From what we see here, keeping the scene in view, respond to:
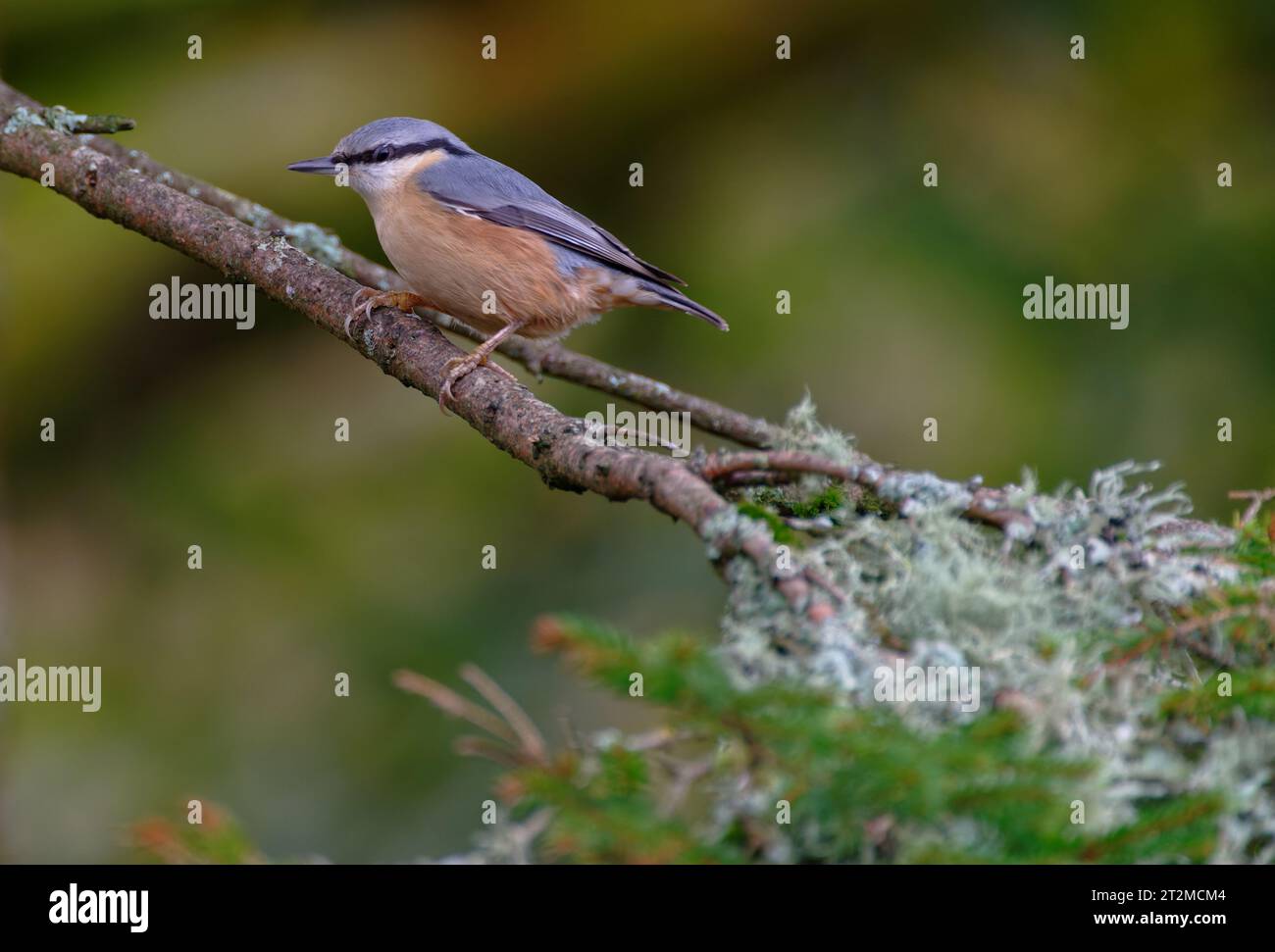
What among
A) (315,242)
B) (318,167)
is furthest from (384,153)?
(315,242)

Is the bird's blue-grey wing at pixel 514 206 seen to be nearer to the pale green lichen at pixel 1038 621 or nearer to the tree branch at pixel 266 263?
the tree branch at pixel 266 263

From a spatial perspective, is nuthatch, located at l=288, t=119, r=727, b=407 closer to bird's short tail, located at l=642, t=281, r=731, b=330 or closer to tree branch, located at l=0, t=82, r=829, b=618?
bird's short tail, located at l=642, t=281, r=731, b=330

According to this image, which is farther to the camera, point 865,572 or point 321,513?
point 321,513

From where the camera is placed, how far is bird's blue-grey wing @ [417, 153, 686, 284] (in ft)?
11.1

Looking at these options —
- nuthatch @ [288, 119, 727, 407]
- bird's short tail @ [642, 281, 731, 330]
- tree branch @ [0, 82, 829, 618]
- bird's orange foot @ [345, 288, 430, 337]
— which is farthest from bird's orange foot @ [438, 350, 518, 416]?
bird's short tail @ [642, 281, 731, 330]

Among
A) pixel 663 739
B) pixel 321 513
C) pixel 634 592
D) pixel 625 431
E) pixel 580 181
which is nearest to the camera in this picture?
pixel 663 739

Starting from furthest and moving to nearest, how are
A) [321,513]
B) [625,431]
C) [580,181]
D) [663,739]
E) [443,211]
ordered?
1. [580,181]
2. [321,513]
3. [443,211]
4. [625,431]
5. [663,739]

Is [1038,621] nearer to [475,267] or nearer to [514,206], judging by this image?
[475,267]

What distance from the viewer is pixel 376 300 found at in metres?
2.76

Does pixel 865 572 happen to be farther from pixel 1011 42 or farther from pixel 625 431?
pixel 1011 42

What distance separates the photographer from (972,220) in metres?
4.96

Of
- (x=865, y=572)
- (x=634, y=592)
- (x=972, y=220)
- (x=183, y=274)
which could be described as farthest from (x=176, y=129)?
(x=865, y=572)

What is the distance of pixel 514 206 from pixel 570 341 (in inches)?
72.4

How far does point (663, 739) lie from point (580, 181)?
13.6 ft
